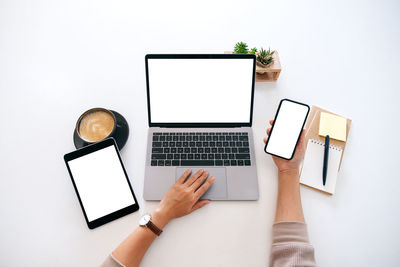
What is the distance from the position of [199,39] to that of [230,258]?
2.93ft

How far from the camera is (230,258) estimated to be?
0.74 m

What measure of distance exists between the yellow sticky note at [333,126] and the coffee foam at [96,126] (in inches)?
29.9

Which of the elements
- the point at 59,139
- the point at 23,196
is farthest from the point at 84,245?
the point at 59,139

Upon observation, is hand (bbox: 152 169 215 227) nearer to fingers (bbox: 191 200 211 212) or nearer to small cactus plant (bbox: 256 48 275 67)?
fingers (bbox: 191 200 211 212)

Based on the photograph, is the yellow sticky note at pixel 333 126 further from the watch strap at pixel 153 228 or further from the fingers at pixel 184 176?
the watch strap at pixel 153 228

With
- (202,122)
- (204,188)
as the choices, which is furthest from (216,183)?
(202,122)

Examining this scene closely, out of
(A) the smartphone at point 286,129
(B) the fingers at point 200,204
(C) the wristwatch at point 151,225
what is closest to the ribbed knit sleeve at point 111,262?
(C) the wristwatch at point 151,225

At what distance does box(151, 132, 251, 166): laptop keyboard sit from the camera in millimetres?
865

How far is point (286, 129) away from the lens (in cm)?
83

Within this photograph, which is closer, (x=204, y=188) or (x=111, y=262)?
(x=111, y=262)

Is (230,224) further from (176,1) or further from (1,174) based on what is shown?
(176,1)

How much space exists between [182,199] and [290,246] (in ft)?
1.10

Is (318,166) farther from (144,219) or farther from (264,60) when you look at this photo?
(144,219)

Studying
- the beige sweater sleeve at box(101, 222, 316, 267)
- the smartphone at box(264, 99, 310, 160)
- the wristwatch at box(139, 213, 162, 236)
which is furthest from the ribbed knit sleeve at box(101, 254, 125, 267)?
the smartphone at box(264, 99, 310, 160)
